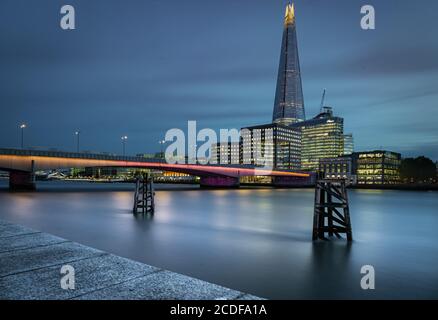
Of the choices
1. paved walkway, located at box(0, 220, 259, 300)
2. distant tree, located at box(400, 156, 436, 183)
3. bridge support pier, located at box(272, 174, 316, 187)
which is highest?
paved walkway, located at box(0, 220, 259, 300)

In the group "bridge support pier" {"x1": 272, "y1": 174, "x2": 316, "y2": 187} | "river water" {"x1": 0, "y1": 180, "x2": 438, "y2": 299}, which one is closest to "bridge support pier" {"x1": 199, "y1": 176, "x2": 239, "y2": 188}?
"bridge support pier" {"x1": 272, "y1": 174, "x2": 316, "y2": 187}

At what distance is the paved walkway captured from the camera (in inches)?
199

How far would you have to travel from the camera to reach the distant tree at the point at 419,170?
150 metres

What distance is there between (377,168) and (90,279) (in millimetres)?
177935

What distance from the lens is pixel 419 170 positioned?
14988cm

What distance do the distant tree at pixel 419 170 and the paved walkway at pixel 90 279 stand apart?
170801 mm

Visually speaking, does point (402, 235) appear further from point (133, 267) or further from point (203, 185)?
point (203, 185)

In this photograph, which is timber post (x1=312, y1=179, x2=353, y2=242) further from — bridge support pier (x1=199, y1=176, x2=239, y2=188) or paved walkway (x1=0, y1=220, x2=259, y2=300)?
bridge support pier (x1=199, y1=176, x2=239, y2=188)

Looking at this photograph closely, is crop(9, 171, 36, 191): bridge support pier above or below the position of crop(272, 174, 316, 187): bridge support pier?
above

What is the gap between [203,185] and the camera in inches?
4232

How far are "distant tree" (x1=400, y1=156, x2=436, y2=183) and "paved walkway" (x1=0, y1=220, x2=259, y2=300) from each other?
170801 mm

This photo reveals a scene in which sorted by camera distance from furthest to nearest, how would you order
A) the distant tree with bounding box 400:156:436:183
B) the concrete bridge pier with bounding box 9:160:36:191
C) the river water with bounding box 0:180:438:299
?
1. the distant tree with bounding box 400:156:436:183
2. the concrete bridge pier with bounding box 9:160:36:191
3. the river water with bounding box 0:180:438:299

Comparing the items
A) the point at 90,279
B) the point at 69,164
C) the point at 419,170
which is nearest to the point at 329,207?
the point at 90,279

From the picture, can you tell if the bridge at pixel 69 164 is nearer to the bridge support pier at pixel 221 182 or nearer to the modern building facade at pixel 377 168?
the bridge support pier at pixel 221 182
